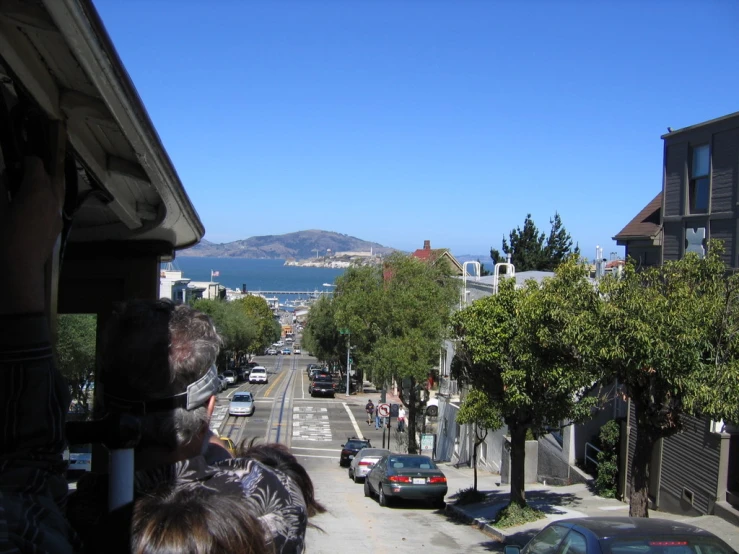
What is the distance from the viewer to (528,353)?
42.5 ft

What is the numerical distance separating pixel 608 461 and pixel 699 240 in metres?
5.51

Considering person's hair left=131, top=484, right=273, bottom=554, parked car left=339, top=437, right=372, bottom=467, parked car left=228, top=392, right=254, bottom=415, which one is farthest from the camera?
parked car left=228, top=392, right=254, bottom=415

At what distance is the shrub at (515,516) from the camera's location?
16.0m

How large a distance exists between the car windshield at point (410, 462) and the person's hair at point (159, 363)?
18728 mm

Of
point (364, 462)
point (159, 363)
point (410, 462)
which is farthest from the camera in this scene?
point (364, 462)

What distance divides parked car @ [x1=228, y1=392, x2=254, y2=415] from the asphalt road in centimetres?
45

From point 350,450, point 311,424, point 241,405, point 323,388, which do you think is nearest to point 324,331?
point 323,388

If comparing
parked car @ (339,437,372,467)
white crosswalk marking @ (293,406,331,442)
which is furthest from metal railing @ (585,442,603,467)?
white crosswalk marking @ (293,406,331,442)

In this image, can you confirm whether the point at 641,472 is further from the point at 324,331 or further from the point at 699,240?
the point at 324,331

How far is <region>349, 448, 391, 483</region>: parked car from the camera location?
25.1 meters

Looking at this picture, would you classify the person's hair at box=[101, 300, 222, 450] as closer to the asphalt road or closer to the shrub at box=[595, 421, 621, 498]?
the asphalt road

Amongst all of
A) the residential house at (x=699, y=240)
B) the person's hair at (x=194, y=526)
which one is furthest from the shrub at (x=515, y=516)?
the person's hair at (x=194, y=526)

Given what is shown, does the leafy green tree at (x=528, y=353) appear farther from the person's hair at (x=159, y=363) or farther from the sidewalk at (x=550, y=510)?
the person's hair at (x=159, y=363)

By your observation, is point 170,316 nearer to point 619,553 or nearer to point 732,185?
point 619,553
